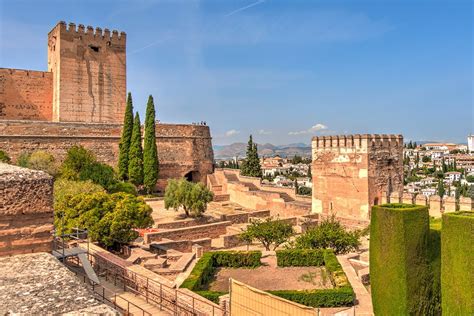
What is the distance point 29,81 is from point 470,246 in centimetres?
2874

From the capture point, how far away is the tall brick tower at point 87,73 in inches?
1048

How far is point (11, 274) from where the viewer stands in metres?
3.39

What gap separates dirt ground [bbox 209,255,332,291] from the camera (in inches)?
392

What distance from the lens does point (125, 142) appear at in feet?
82.5

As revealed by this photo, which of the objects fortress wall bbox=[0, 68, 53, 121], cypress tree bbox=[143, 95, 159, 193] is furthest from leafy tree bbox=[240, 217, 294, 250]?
fortress wall bbox=[0, 68, 53, 121]

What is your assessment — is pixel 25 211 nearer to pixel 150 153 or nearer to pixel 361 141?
pixel 361 141

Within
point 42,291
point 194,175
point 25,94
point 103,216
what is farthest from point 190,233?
point 25,94

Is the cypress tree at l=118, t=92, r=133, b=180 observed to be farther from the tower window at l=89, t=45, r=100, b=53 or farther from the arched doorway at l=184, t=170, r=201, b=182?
the arched doorway at l=184, t=170, r=201, b=182

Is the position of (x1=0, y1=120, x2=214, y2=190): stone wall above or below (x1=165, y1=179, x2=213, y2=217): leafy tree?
above

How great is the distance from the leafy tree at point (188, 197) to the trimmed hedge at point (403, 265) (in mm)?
13109

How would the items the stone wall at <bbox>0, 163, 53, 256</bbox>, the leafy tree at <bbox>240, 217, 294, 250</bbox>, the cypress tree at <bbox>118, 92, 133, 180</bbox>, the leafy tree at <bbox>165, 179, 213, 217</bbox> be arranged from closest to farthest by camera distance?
the stone wall at <bbox>0, 163, 53, 256</bbox> → the leafy tree at <bbox>240, 217, 294, 250</bbox> → the leafy tree at <bbox>165, 179, 213, 217</bbox> → the cypress tree at <bbox>118, 92, 133, 180</bbox>

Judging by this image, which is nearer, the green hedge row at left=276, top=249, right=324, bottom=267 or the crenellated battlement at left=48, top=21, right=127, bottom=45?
the green hedge row at left=276, top=249, right=324, bottom=267

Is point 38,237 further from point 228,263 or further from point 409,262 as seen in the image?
point 228,263

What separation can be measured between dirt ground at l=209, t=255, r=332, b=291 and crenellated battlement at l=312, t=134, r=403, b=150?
7590 mm
